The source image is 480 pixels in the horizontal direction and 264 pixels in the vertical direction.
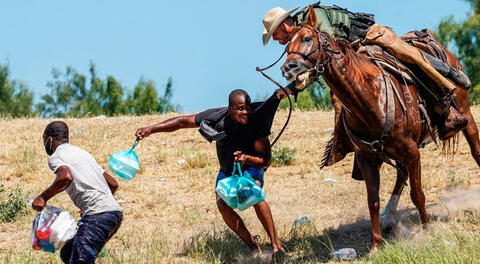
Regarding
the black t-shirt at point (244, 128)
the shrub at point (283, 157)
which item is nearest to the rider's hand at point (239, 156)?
the black t-shirt at point (244, 128)

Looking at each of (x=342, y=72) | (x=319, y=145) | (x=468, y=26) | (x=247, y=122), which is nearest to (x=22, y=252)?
(x=247, y=122)

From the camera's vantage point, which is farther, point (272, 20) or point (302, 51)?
point (272, 20)

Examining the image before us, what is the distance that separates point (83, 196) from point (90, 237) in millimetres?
371

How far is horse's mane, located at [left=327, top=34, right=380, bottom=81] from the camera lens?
8.44 m

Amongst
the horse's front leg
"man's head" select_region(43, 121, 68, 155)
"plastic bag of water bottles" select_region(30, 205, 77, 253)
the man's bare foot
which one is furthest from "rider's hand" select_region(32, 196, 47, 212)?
the horse's front leg

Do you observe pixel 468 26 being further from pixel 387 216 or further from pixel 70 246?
pixel 70 246

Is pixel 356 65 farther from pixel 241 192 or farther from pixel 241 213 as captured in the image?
pixel 241 213

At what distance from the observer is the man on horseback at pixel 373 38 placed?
28.9 feet

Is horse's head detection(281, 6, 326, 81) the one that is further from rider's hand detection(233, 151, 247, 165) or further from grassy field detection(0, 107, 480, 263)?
grassy field detection(0, 107, 480, 263)

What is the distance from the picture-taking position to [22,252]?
9.30 meters

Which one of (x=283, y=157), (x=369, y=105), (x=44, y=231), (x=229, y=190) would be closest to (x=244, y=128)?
(x=229, y=190)

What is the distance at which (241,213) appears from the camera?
10820 mm

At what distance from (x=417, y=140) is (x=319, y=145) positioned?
583 centimetres

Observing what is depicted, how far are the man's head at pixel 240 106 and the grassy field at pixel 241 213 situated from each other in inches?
55.3
